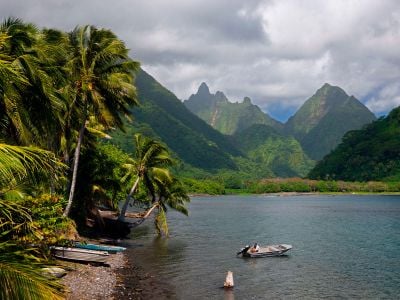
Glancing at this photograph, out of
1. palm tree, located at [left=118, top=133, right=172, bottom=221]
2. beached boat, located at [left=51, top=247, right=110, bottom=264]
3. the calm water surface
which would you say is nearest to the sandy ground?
beached boat, located at [left=51, top=247, right=110, bottom=264]

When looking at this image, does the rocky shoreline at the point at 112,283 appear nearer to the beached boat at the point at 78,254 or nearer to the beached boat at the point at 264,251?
the beached boat at the point at 78,254

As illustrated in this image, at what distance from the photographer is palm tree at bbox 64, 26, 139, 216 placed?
37.0 m

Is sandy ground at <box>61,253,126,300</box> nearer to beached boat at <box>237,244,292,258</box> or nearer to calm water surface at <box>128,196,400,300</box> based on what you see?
calm water surface at <box>128,196,400,300</box>

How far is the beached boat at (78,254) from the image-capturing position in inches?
1191

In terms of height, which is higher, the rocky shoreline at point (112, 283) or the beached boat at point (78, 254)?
the beached boat at point (78, 254)

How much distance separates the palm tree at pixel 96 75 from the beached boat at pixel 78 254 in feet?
18.8

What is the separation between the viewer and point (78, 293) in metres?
25.6

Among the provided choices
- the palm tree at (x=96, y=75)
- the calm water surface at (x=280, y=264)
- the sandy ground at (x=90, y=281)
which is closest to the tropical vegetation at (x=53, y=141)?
the palm tree at (x=96, y=75)

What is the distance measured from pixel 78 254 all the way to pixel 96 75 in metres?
15.9

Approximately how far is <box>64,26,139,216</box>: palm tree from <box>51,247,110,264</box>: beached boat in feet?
18.8

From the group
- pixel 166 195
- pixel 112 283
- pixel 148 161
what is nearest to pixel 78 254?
pixel 112 283

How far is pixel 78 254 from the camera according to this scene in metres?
31.1

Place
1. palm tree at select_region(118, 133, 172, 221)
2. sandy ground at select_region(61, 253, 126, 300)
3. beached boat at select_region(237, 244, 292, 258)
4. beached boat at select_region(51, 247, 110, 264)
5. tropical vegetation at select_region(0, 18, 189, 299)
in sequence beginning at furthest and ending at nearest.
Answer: palm tree at select_region(118, 133, 172, 221) < beached boat at select_region(237, 244, 292, 258) < beached boat at select_region(51, 247, 110, 264) < sandy ground at select_region(61, 253, 126, 300) < tropical vegetation at select_region(0, 18, 189, 299)

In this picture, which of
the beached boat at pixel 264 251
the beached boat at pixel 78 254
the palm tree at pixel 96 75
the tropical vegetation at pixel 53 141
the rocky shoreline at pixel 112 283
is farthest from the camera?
the beached boat at pixel 264 251
